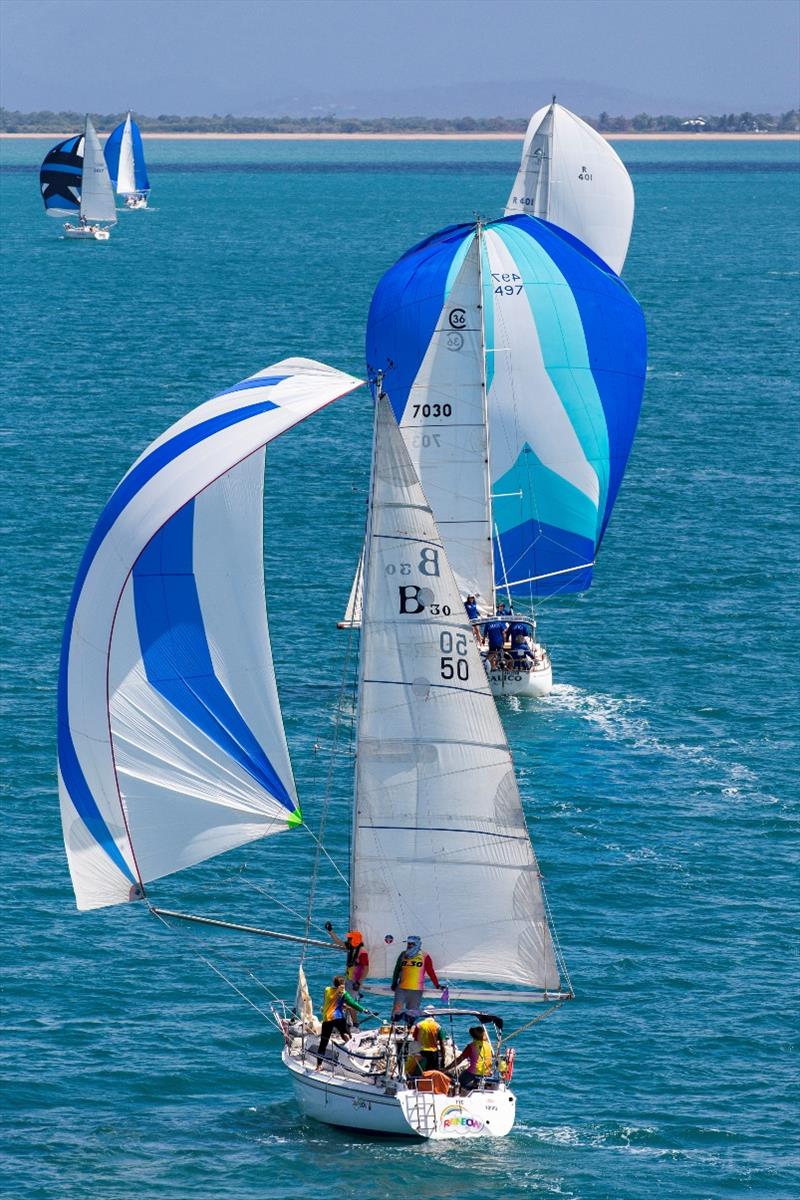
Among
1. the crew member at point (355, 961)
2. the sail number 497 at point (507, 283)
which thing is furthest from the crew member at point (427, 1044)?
the sail number 497 at point (507, 283)

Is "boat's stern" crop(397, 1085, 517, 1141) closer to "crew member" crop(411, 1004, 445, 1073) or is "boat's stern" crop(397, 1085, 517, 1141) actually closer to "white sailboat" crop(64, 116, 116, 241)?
"crew member" crop(411, 1004, 445, 1073)

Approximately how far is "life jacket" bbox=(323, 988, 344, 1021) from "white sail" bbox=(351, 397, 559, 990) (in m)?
1.05

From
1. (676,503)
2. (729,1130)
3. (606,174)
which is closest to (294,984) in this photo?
(729,1130)

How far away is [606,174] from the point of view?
77750 millimetres

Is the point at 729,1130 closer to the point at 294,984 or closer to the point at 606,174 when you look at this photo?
the point at 294,984

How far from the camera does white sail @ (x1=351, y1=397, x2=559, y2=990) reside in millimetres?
32094

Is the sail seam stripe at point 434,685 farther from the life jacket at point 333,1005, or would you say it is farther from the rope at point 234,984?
the rope at point 234,984

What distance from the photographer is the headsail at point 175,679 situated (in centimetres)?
3228

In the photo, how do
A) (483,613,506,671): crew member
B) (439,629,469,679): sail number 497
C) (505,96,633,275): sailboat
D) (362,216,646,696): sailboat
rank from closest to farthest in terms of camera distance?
(439,629,469,679): sail number 497 < (483,613,506,671): crew member < (362,216,646,696): sailboat < (505,96,633,275): sailboat

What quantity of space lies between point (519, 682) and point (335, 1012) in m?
21.5

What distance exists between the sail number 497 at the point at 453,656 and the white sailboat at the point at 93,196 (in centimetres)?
14001

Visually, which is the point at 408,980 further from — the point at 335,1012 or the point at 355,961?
the point at 335,1012

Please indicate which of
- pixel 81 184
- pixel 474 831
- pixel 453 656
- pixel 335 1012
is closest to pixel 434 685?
pixel 453 656

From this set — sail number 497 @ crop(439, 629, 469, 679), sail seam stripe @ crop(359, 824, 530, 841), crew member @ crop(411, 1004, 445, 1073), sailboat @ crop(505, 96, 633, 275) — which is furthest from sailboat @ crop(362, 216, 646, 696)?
crew member @ crop(411, 1004, 445, 1073)
